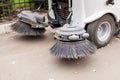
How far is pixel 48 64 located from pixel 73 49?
63cm

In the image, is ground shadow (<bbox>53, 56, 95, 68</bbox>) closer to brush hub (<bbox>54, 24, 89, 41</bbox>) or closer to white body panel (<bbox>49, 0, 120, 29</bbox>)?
brush hub (<bbox>54, 24, 89, 41</bbox>)

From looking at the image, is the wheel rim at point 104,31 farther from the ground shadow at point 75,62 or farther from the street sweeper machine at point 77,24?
the ground shadow at point 75,62

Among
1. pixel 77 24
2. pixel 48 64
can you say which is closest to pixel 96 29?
pixel 77 24

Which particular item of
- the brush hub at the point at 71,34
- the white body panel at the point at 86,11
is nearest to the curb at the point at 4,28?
the white body panel at the point at 86,11

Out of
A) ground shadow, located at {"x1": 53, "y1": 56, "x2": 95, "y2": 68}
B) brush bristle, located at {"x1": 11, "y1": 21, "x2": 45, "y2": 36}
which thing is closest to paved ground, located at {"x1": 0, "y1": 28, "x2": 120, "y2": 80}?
ground shadow, located at {"x1": 53, "y1": 56, "x2": 95, "y2": 68}

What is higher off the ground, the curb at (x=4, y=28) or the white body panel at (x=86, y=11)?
the white body panel at (x=86, y=11)

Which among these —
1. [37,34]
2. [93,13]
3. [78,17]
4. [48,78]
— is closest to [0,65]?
[48,78]

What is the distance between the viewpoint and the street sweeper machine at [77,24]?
4.41 metres

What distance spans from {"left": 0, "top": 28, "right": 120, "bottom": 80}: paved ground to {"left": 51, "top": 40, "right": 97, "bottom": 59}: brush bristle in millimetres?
288

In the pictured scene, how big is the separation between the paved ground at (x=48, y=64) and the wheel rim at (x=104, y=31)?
23 centimetres

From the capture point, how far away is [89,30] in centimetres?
507

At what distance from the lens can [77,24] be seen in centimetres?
509

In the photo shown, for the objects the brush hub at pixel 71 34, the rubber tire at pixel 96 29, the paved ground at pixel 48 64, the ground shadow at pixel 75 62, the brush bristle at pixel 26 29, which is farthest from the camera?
the brush bristle at pixel 26 29

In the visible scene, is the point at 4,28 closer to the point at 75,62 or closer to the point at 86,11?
the point at 86,11
